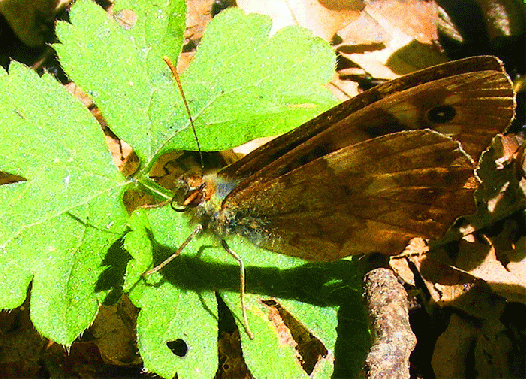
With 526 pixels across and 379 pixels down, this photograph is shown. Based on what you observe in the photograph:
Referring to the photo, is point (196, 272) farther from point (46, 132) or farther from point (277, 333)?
point (46, 132)

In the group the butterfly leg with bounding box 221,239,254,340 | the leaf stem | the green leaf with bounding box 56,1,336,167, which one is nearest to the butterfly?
the butterfly leg with bounding box 221,239,254,340

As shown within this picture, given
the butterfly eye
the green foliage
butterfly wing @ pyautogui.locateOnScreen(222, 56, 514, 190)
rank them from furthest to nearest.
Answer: the green foliage, the butterfly eye, butterfly wing @ pyautogui.locateOnScreen(222, 56, 514, 190)

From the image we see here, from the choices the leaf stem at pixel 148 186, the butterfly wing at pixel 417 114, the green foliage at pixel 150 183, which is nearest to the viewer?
the butterfly wing at pixel 417 114

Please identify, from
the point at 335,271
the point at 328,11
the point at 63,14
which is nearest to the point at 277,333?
the point at 335,271

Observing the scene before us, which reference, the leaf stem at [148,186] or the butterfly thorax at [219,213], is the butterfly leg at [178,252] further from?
the leaf stem at [148,186]

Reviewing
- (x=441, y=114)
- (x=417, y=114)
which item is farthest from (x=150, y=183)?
(x=441, y=114)

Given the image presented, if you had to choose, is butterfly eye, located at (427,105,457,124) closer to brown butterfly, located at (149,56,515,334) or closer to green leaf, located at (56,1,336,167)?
brown butterfly, located at (149,56,515,334)

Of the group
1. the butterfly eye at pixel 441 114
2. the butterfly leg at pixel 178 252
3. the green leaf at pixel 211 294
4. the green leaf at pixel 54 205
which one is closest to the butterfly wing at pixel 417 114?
the butterfly eye at pixel 441 114
